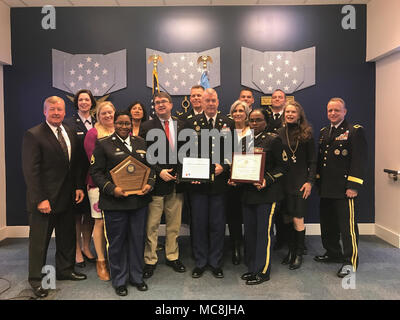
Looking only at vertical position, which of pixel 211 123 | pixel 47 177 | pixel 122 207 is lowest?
pixel 122 207

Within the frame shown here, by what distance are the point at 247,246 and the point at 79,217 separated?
1.83m

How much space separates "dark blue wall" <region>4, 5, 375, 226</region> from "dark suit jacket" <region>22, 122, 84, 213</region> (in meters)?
Answer: 1.92

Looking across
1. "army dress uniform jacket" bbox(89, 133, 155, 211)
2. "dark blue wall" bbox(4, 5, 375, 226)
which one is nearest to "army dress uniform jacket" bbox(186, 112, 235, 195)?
"army dress uniform jacket" bbox(89, 133, 155, 211)

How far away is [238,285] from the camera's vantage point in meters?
2.86

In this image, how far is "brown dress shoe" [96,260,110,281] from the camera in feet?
9.90

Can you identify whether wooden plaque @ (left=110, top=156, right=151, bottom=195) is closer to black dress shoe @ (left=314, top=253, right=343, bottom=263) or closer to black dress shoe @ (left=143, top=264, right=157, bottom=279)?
black dress shoe @ (left=143, top=264, right=157, bottom=279)

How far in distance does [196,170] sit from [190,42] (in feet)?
8.23

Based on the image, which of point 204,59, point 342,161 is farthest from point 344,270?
point 204,59

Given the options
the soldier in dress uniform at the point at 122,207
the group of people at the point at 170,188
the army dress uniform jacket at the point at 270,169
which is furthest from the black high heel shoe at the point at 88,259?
the army dress uniform jacket at the point at 270,169

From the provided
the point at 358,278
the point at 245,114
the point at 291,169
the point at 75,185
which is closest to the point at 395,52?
the point at 291,169

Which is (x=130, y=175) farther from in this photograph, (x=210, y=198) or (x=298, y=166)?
(x=298, y=166)

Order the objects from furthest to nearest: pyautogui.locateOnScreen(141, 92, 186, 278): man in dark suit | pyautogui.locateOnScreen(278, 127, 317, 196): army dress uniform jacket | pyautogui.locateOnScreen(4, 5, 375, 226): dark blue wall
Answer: pyautogui.locateOnScreen(4, 5, 375, 226): dark blue wall < pyautogui.locateOnScreen(278, 127, 317, 196): army dress uniform jacket < pyautogui.locateOnScreen(141, 92, 186, 278): man in dark suit

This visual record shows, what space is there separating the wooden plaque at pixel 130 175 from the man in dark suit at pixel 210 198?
1.76 feet

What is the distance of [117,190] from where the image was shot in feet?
8.25
